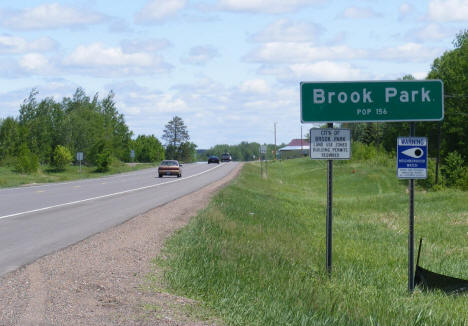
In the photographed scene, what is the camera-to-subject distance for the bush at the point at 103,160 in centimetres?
7494

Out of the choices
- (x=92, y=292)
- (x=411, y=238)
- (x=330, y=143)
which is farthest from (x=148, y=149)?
(x=92, y=292)

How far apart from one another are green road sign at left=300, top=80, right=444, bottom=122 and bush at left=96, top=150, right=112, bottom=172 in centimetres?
6651

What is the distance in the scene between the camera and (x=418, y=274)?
1098 centimetres

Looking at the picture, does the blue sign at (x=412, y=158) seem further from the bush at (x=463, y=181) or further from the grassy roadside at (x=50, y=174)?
the bush at (x=463, y=181)

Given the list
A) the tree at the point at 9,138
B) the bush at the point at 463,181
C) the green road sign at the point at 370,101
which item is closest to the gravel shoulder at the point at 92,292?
the green road sign at the point at 370,101

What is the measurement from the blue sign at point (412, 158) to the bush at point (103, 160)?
67.4m

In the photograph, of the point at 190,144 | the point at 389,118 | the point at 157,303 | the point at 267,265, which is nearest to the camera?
the point at 157,303

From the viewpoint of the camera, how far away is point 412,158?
9.64 metres

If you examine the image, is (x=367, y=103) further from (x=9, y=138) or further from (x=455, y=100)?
(x=9, y=138)

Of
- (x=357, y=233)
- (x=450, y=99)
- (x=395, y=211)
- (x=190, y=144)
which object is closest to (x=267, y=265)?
(x=357, y=233)

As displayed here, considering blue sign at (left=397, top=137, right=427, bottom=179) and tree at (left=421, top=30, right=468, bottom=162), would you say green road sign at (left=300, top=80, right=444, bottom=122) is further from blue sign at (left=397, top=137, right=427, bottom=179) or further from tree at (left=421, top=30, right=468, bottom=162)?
tree at (left=421, top=30, right=468, bottom=162)

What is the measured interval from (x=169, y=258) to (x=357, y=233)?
462 inches

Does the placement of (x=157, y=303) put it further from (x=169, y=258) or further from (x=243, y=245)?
(x=243, y=245)

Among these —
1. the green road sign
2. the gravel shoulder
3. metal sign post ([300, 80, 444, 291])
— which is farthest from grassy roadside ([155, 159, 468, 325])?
the green road sign
